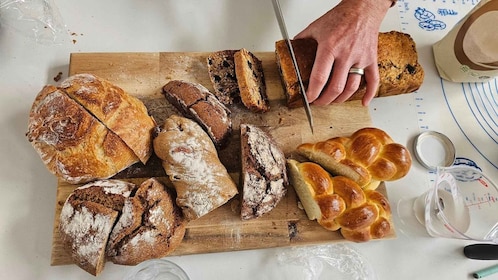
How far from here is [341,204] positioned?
128 cm

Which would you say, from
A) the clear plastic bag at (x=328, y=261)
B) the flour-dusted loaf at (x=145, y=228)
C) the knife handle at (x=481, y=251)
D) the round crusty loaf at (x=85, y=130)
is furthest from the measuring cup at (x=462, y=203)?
the round crusty loaf at (x=85, y=130)

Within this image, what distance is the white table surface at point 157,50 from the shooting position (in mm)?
1286

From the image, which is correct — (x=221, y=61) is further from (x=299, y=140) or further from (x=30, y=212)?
(x=30, y=212)

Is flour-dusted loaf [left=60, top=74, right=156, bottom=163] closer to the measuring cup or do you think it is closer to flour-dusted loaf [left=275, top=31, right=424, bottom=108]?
flour-dusted loaf [left=275, top=31, right=424, bottom=108]

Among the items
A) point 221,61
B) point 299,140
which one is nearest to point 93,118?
point 221,61

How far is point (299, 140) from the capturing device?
4.82 feet

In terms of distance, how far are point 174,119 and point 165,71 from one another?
0.28 metres

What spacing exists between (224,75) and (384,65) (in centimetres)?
58

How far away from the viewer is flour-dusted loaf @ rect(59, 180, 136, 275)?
43.9 inches

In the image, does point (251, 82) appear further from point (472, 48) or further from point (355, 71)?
point (472, 48)

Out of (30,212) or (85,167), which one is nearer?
(85,167)

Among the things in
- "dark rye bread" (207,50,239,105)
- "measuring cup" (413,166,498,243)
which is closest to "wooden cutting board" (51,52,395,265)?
"dark rye bread" (207,50,239,105)

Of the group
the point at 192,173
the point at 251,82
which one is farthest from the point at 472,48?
the point at 192,173

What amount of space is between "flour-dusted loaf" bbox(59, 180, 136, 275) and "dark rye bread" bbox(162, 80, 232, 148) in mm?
317
